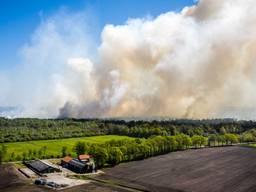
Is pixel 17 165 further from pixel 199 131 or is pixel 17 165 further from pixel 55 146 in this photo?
pixel 199 131

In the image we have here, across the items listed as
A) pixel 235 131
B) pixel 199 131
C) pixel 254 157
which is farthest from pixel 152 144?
pixel 235 131

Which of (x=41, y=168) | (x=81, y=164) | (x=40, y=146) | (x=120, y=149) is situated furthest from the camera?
(x=40, y=146)

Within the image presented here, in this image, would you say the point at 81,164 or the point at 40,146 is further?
the point at 40,146

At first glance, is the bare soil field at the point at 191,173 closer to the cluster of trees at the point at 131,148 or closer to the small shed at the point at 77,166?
the cluster of trees at the point at 131,148

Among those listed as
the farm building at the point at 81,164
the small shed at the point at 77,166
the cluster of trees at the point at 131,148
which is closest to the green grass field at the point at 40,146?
the cluster of trees at the point at 131,148

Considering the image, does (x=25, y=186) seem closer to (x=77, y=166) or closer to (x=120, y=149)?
(x=77, y=166)

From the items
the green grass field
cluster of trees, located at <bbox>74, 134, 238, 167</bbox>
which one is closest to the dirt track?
cluster of trees, located at <bbox>74, 134, 238, 167</bbox>

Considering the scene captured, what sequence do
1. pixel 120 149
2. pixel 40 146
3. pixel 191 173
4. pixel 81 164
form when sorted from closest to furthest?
pixel 191 173
pixel 81 164
pixel 120 149
pixel 40 146

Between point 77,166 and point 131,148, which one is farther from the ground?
point 131,148

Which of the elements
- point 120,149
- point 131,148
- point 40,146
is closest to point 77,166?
point 120,149
